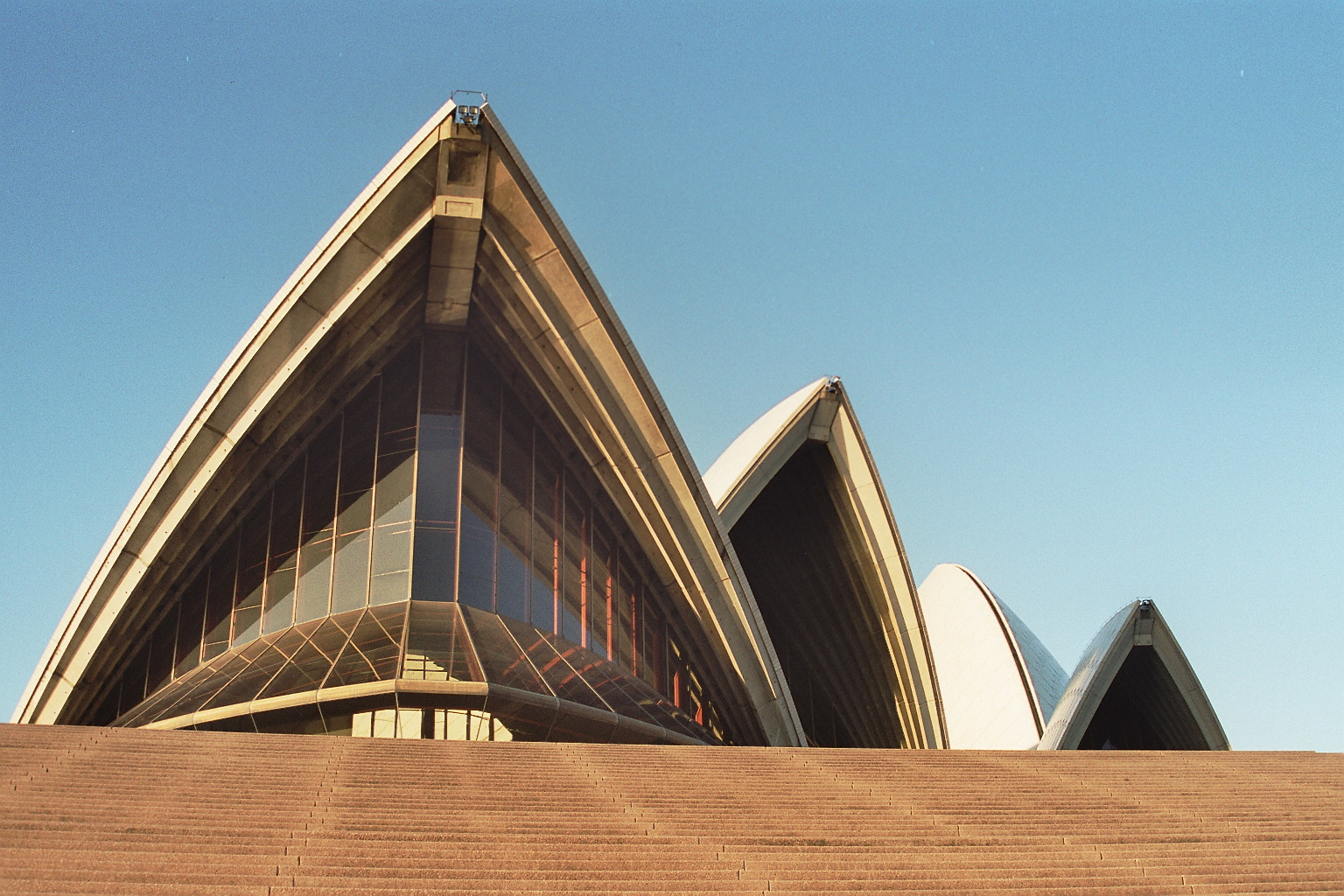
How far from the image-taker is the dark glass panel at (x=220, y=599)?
18391 millimetres

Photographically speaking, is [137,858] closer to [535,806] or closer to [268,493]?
[535,806]

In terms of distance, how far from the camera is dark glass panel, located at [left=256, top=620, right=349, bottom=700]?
50.2 feet

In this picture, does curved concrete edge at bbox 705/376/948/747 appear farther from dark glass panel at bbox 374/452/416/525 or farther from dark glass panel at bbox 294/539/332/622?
dark glass panel at bbox 294/539/332/622

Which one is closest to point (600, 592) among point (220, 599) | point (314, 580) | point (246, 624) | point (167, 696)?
point (314, 580)

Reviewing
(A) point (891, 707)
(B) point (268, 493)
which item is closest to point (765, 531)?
(A) point (891, 707)

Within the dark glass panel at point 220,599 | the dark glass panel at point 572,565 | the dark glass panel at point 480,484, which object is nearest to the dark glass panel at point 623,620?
the dark glass panel at point 572,565

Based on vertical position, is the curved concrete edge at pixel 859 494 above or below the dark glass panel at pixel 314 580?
above

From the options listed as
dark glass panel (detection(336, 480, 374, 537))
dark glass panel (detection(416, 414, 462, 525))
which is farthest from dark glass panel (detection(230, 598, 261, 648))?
dark glass panel (detection(416, 414, 462, 525))

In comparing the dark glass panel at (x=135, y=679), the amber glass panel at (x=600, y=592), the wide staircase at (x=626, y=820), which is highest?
the amber glass panel at (x=600, y=592)

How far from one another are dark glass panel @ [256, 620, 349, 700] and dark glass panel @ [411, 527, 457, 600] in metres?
1.22

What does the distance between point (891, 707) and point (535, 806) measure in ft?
58.4

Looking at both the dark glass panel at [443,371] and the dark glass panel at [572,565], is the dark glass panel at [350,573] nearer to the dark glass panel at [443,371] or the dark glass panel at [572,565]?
the dark glass panel at [443,371]

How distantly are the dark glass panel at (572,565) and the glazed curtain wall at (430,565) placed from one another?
0.11 ft

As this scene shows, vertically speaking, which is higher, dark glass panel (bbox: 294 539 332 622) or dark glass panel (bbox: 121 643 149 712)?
dark glass panel (bbox: 294 539 332 622)
